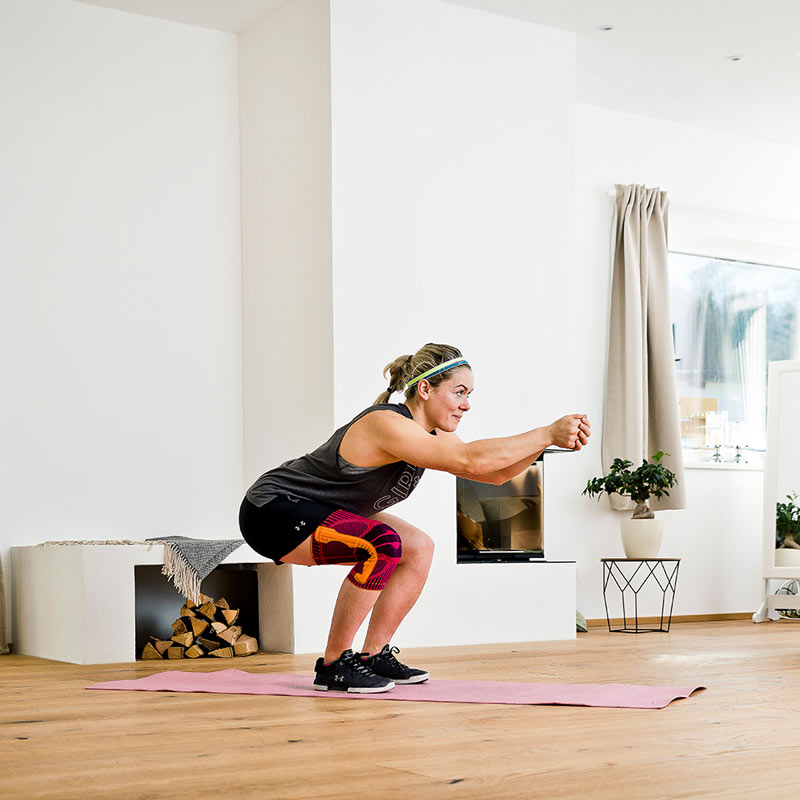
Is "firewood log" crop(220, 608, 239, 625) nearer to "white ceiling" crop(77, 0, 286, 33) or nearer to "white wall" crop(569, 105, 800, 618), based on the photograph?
"white wall" crop(569, 105, 800, 618)

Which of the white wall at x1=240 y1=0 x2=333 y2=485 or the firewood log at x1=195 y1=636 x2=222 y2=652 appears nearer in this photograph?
the firewood log at x1=195 y1=636 x2=222 y2=652

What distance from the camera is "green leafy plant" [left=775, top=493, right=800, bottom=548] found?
6754 mm

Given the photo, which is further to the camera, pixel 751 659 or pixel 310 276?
pixel 310 276

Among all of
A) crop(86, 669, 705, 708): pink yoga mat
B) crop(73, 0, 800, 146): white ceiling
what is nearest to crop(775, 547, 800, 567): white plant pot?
crop(73, 0, 800, 146): white ceiling

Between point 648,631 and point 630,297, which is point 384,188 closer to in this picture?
point 630,297

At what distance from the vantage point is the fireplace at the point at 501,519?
5.23 metres

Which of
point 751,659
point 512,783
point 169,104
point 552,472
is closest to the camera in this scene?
point 512,783

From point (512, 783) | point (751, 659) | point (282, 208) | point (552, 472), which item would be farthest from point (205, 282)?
point (512, 783)

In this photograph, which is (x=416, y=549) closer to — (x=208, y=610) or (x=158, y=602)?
(x=208, y=610)

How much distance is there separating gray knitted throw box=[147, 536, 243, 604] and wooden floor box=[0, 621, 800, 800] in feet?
2.56

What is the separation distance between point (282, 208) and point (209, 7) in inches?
39.1

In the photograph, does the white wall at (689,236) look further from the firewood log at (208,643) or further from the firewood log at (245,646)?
the firewood log at (208,643)

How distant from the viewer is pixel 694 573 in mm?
6773

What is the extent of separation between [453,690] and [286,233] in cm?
262
